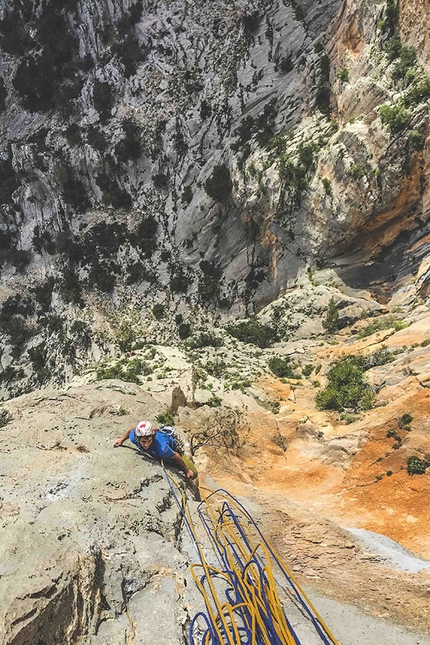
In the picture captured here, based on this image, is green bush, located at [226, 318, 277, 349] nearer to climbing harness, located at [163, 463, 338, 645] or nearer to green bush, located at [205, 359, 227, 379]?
green bush, located at [205, 359, 227, 379]

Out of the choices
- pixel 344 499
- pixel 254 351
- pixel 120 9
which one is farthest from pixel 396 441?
pixel 120 9

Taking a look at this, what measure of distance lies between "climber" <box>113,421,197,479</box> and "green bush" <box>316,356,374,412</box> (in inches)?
312

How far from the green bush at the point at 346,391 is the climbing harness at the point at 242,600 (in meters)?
9.14

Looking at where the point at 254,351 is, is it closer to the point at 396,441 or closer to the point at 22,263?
the point at 396,441

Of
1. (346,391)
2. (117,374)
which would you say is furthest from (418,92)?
(117,374)

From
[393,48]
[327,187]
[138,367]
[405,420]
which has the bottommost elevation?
[405,420]

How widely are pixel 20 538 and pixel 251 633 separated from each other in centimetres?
284

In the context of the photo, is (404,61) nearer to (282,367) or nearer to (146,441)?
(282,367)

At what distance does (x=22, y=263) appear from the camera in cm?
5059

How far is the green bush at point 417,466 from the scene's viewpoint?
951 cm

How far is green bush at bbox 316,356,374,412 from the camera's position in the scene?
46.9 feet

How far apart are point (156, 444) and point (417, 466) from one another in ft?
21.4

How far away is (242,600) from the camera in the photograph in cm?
478

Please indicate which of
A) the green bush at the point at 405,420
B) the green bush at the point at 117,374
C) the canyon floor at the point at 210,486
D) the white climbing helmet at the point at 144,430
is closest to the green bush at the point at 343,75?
the canyon floor at the point at 210,486
